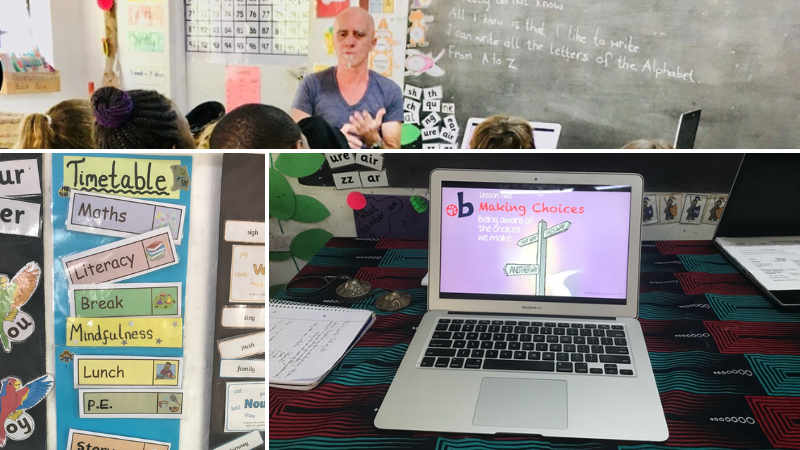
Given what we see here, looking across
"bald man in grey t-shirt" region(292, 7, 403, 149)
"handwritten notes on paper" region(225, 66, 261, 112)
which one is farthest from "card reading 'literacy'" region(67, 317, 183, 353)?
"handwritten notes on paper" region(225, 66, 261, 112)

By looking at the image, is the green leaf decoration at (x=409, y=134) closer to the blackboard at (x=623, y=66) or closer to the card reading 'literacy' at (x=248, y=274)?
the blackboard at (x=623, y=66)

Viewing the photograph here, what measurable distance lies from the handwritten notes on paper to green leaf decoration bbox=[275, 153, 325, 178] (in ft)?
2.12

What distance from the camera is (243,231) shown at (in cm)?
51

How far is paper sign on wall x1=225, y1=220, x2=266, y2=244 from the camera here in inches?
20.0

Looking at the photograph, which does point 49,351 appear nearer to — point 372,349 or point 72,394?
point 72,394

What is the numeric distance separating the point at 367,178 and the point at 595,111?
77 centimetres

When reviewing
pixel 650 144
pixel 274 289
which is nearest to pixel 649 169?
pixel 650 144

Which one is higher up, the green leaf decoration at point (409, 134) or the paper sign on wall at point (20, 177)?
the paper sign on wall at point (20, 177)

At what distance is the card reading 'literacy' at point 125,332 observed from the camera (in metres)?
0.50

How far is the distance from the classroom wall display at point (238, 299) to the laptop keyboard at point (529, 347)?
20 centimetres

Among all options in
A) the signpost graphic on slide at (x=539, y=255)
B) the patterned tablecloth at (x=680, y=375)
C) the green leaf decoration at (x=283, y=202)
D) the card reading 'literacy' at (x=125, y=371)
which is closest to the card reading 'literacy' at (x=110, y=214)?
the card reading 'literacy' at (x=125, y=371)

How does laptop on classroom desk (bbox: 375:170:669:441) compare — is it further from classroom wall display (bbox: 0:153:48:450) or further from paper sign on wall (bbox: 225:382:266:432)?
classroom wall display (bbox: 0:153:48:450)

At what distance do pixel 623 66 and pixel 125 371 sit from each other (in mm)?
1445

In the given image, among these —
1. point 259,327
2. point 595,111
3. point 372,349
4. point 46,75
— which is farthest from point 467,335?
point 46,75
